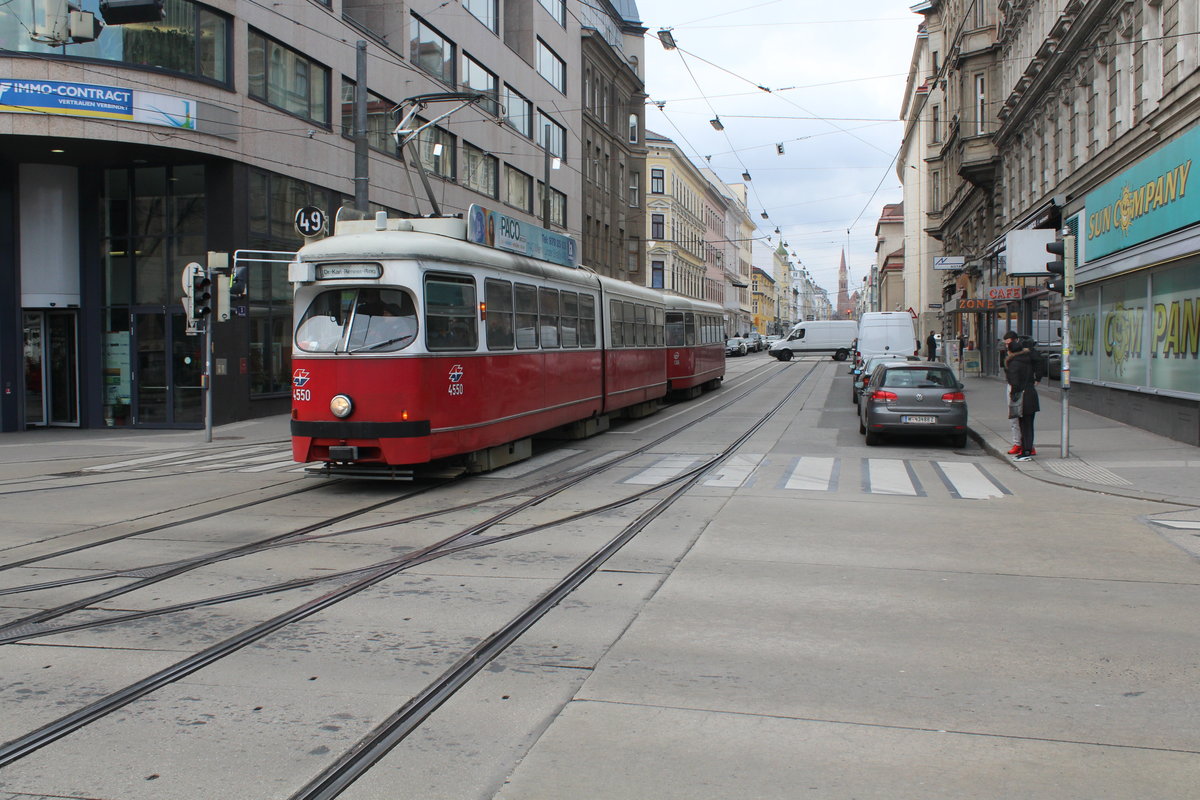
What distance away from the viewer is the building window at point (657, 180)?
251ft

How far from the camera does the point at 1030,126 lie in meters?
31.6

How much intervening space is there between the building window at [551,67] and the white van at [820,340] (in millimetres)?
24641

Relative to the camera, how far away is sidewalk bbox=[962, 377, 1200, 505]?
493 inches

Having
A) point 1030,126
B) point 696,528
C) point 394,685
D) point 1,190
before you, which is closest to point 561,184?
point 1030,126

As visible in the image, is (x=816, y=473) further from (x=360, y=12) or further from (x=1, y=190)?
(x=360, y=12)

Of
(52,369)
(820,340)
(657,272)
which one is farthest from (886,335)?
(657,272)

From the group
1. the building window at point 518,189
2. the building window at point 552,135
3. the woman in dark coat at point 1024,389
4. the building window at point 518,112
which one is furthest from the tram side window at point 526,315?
the building window at point 552,135

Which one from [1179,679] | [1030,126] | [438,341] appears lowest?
[1179,679]

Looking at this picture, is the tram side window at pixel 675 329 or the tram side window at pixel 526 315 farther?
the tram side window at pixel 675 329

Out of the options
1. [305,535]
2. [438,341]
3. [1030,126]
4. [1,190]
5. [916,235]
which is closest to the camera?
[305,535]

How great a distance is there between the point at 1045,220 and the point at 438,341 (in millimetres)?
22065

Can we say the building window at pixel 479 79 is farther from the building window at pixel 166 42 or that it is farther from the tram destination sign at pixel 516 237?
the tram destination sign at pixel 516 237

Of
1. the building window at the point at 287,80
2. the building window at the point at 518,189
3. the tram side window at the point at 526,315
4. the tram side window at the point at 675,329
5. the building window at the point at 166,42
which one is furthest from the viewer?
the building window at the point at 518,189

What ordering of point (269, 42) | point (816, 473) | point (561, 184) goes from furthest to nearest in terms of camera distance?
point (561, 184)
point (269, 42)
point (816, 473)
